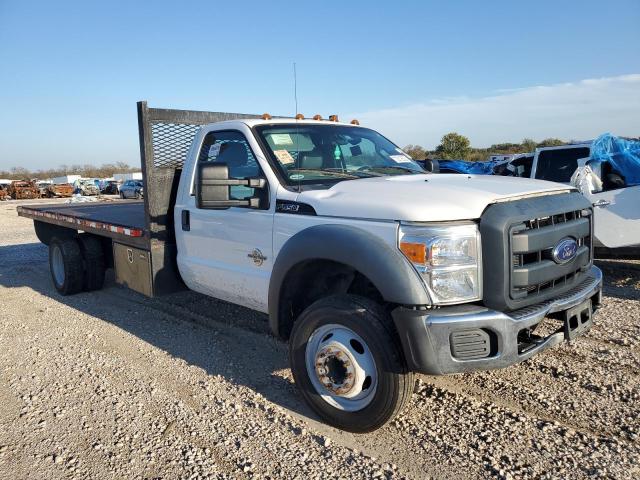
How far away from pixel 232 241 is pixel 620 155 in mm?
6408

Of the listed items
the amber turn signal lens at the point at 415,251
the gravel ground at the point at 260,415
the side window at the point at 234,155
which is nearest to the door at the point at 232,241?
the side window at the point at 234,155

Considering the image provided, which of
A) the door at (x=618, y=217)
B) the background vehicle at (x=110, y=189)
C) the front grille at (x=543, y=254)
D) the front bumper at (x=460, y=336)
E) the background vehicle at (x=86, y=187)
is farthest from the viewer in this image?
the background vehicle at (x=110, y=189)

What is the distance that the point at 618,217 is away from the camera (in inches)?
270

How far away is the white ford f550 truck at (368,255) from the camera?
294 centimetres

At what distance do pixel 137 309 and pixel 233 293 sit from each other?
2.51 m

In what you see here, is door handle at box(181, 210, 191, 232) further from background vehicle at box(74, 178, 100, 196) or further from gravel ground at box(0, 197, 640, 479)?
background vehicle at box(74, 178, 100, 196)

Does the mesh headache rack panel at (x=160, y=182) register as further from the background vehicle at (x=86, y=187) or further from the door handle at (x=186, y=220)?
the background vehicle at (x=86, y=187)

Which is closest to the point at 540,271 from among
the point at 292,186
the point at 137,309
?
the point at 292,186

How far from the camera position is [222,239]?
4359mm

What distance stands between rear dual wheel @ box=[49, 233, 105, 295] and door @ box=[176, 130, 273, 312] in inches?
105

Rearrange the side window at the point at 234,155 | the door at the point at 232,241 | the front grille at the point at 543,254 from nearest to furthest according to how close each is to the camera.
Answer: the front grille at the point at 543,254 → the door at the point at 232,241 → the side window at the point at 234,155

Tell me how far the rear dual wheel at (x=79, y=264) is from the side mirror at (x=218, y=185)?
378 cm

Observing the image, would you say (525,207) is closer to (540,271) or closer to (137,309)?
(540,271)

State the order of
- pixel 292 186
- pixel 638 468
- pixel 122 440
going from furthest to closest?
pixel 292 186, pixel 122 440, pixel 638 468
